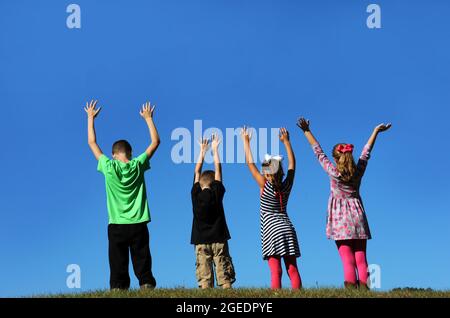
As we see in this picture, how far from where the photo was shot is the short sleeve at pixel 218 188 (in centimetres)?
1522

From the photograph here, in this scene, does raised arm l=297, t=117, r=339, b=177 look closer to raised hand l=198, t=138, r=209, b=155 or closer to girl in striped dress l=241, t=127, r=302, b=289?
girl in striped dress l=241, t=127, r=302, b=289

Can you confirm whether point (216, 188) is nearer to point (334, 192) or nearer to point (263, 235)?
point (263, 235)

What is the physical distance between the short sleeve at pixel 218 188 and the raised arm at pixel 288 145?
4.76 feet

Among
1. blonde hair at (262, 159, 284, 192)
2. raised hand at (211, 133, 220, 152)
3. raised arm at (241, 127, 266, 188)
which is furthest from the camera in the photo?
raised hand at (211, 133, 220, 152)

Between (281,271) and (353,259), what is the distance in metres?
1.42

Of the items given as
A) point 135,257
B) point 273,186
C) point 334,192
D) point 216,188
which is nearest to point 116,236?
point 135,257

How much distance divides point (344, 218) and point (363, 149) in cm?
156

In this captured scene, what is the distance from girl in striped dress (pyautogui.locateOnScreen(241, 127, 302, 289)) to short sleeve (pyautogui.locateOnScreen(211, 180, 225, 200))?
757 millimetres

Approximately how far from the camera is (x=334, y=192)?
14844 millimetres

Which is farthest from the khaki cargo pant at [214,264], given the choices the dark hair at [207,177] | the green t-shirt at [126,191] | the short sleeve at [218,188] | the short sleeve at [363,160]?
the short sleeve at [363,160]

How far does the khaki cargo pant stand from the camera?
15.3 m

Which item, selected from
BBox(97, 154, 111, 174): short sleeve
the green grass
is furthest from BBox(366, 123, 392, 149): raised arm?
BBox(97, 154, 111, 174): short sleeve

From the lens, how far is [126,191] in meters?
14.6
